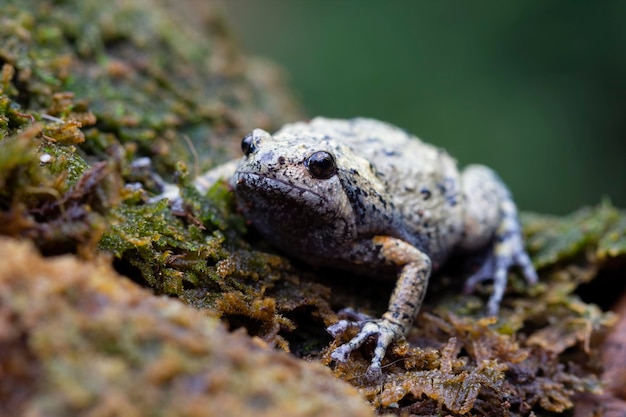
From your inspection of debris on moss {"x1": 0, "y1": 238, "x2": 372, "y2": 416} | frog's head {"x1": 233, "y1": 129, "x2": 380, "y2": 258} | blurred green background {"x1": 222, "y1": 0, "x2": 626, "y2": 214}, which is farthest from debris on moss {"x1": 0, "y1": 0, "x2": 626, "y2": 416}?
A: blurred green background {"x1": 222, "y1": 0, "x2": 626, "y2": 214}

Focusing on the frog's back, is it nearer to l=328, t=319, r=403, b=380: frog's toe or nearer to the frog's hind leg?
the frog's hind leg

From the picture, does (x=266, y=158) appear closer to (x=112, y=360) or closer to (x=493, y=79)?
(x=112, y=360)

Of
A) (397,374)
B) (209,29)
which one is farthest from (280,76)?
(397,374)

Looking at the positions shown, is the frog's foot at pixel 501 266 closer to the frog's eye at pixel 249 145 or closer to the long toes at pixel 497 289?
the long toes at pixel 497 289

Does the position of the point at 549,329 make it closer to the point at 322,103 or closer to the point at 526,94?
the point at 526,94

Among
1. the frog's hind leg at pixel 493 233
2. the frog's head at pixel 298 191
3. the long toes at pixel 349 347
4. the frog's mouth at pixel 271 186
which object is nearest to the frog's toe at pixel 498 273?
the frog's hind leg at pixel 493 233

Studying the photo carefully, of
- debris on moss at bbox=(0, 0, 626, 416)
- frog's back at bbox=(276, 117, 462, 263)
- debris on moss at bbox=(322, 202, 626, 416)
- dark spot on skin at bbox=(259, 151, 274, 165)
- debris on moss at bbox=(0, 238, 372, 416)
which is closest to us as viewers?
debris on moss at bbox=(0, 238, 372, 416)
